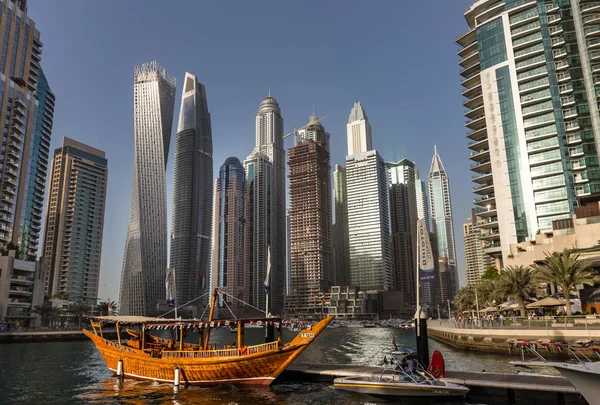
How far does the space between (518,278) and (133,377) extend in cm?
4726

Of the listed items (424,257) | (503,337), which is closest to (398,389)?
(424,257)

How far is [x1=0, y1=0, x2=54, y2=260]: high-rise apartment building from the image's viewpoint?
385 ft

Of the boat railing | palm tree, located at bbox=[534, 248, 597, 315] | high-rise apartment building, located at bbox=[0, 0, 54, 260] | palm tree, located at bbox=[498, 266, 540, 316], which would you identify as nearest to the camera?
the boat railing

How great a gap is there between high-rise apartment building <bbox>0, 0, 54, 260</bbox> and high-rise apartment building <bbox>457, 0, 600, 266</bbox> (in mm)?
122469

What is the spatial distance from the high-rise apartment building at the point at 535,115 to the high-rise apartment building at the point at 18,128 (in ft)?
402

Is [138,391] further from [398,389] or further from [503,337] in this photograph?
[503,337]

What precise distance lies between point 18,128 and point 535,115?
131 metres

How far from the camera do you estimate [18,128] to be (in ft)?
391

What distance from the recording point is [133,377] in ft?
124

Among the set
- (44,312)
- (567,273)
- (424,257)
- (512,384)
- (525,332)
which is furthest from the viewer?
(44,312)

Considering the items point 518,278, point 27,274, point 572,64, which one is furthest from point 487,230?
point 27,274

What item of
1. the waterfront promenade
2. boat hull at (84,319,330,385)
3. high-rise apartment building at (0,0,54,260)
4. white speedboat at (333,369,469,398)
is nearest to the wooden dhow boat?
boat hull at (84,319,330,385)

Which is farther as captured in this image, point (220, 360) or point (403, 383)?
point (220, 360)

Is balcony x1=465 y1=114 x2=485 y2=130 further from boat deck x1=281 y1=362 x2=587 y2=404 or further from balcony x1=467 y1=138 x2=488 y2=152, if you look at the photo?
boat deck x1=281 y1=362 x2=587 y2=404
